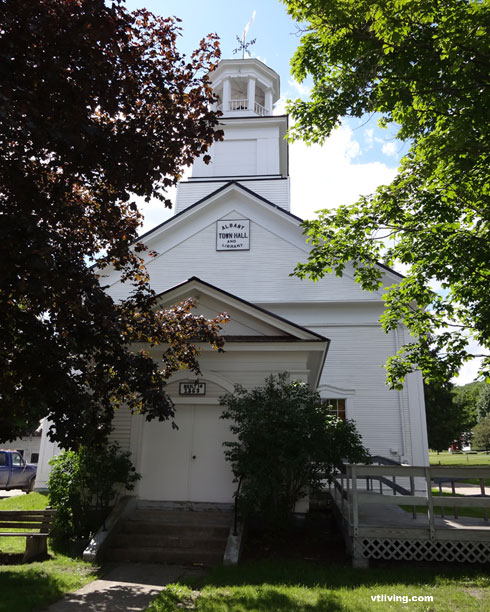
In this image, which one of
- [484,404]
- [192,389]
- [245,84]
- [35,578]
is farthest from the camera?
[484,404]

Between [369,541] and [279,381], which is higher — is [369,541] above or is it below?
below

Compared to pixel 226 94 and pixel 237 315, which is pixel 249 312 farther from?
pixel 226 94

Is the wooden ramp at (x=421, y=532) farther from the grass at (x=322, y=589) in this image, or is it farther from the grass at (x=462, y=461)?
the grass at (x=462, y=461)

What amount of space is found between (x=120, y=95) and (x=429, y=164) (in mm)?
5607

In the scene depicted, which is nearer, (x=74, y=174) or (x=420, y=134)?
(x=74, y=174)

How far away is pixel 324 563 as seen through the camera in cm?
810

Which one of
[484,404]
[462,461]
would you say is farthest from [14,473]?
[484,404]

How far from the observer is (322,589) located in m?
6.66

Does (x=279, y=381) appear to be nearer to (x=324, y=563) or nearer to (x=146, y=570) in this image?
(x=324, y=563)

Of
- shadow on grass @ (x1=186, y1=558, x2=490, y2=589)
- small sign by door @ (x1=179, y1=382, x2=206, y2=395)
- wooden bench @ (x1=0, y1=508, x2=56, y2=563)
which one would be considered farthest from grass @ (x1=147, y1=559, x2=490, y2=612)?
small sign by door @ (x1=179, y1=382, x2=206, y2=395)

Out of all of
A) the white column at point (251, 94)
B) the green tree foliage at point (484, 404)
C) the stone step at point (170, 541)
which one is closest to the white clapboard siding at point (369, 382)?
the stone step at point (170, 541)

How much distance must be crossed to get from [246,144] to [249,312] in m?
14.8

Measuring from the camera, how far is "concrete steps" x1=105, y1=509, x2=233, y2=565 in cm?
858

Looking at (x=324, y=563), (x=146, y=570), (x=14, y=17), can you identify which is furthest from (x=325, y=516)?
(x=14, y=17)
